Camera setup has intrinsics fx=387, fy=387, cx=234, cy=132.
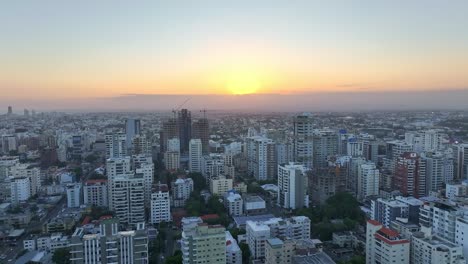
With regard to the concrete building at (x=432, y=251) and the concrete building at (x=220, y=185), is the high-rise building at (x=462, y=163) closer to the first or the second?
the concrete building at (x=220, y=185)

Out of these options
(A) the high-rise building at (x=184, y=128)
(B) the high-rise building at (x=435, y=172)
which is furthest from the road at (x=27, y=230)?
(B) the high-rise building at (x=435, y=172)

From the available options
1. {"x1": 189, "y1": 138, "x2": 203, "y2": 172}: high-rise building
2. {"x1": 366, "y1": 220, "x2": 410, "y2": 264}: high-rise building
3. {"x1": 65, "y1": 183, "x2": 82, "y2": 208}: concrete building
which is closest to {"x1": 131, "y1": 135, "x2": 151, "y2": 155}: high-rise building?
{"x1": 189, "y1": 138, "x2": 203, "y2": 172}: high-rise building

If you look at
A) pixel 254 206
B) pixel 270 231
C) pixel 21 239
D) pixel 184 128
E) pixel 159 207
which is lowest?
pixel 21 239

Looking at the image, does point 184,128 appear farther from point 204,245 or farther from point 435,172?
point 204,245

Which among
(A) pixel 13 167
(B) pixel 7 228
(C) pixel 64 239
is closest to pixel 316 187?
(C) pixel 64 239

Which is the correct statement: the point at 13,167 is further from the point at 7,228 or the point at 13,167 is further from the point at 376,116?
the point at 376,116

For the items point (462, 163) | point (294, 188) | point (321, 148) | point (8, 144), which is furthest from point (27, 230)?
point (462, 163)
